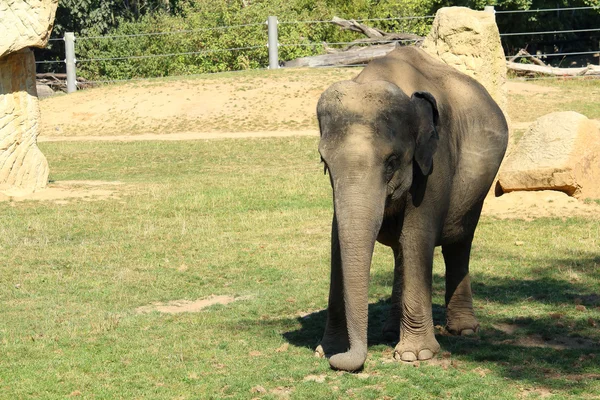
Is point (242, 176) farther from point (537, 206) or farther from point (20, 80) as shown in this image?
point (537, 206)

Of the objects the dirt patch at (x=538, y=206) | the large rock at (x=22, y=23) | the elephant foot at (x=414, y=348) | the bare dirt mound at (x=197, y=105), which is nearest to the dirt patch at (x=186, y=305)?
the elephant foot at (x=414, y=348)

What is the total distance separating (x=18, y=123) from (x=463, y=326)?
10.5 m

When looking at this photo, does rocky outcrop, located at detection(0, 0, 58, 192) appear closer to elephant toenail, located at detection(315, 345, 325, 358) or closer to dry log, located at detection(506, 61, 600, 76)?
elephant toenail, located at detection(315, 345, 325, 358)

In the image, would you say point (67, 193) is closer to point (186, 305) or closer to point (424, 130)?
point (186, 305)

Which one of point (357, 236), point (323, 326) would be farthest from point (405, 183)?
point (323, 326)

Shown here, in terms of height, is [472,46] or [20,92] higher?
[472,46]

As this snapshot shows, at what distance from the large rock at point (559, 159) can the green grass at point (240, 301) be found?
1.03 m

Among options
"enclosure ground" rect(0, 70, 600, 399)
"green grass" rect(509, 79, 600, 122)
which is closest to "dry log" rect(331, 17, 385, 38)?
"green grass" rect(509, 79, 600, 122)

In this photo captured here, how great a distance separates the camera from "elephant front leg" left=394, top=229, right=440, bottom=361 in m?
7.64

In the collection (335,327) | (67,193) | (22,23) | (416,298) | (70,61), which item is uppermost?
(22,23)

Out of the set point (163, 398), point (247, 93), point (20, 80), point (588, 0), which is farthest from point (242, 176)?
point (588, 0)

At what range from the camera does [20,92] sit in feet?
55.7

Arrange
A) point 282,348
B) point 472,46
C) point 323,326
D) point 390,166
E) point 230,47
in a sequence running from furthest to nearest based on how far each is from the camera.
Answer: point 230,47
point 472,46
point 323,326
point 282,348
point 390,166

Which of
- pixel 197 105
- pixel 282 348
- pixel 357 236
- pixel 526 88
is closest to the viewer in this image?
pixel 357 236
